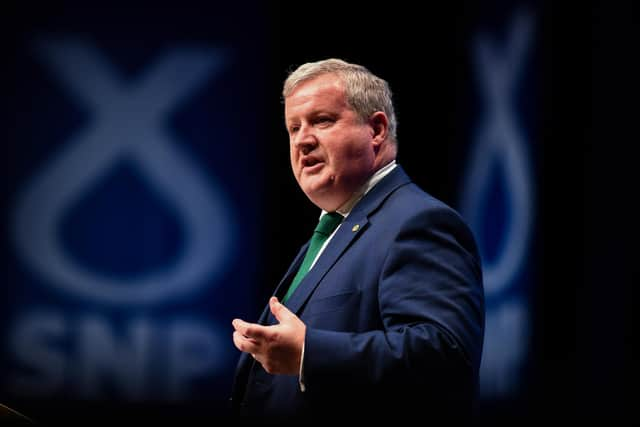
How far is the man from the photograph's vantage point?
4.50 feet

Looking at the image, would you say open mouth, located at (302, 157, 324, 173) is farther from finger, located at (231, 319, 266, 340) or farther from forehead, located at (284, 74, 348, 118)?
finger, located at (231, 319, 266, 340)

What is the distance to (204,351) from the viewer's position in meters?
3.61

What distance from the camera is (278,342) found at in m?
1.36

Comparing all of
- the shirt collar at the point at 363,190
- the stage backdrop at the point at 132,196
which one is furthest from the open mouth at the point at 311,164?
the stage backdrop at the point at 132,196

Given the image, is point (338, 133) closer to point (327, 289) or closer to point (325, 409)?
point (327, 289)

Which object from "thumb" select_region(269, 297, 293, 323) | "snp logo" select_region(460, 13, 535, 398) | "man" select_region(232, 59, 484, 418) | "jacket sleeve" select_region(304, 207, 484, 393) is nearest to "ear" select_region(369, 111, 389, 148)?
"man" select_region(232, 59, 484, 418)

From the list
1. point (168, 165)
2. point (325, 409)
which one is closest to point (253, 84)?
point (168, 165)

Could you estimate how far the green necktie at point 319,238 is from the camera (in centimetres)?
189

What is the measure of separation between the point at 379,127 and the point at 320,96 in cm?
17

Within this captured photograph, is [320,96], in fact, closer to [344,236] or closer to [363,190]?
[363,190]

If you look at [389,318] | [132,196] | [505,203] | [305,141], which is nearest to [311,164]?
[305,141]

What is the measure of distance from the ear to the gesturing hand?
0.63 meters

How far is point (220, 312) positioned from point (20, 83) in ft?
4.90

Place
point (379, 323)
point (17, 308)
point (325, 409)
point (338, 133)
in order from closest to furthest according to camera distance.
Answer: point (325, 409) → point (379, 323) → point (338, 133) → point (17, 308)
